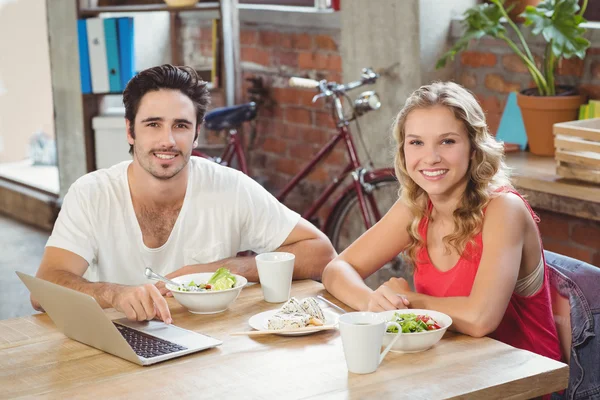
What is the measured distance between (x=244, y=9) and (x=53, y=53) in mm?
1166

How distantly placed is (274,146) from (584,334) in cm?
319

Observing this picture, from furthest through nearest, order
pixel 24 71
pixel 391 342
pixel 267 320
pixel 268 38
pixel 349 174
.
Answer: pixel 24 71, pixel 268 38, pixel 349 174, pixel 267 320, pixel 391 342

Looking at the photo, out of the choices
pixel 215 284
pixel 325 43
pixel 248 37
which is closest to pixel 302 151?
pixel 325 43

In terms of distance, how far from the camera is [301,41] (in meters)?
4.61

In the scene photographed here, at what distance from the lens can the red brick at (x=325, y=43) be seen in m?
4.38

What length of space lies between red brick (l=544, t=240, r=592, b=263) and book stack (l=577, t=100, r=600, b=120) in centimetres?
46

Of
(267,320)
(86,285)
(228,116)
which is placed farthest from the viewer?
(228,116)

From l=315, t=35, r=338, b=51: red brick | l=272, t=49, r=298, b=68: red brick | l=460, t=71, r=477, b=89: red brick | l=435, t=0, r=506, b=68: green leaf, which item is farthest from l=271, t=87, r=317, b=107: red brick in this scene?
l=435, t=0, r=506, b=68: green leaf

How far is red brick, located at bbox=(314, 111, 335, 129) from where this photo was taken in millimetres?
4477

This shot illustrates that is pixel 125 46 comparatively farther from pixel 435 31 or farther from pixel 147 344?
pixel 147 344

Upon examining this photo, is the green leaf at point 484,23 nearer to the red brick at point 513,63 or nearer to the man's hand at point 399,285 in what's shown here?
the red brick at point 513,63

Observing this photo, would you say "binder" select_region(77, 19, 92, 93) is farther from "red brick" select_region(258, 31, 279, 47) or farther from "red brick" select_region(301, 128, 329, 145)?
"red brick" select_region(301, 128, 329, 145)

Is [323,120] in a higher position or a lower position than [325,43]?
lower

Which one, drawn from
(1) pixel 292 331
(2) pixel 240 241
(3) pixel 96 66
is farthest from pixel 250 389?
(3) pixel 96 66
